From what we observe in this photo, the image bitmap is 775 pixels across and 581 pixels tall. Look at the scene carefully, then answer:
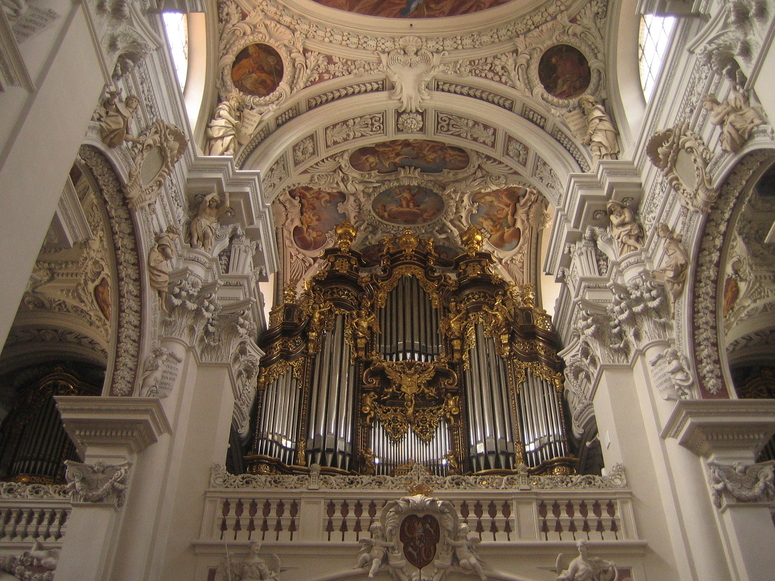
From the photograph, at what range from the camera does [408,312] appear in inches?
549

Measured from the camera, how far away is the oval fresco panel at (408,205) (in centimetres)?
1514

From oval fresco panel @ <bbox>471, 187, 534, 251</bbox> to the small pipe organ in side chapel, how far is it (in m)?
0.72

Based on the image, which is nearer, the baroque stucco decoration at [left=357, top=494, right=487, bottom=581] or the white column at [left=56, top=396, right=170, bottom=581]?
the white column at [left=56, top=396, right=170, bottom=581]

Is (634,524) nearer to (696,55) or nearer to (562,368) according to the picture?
(562,368)

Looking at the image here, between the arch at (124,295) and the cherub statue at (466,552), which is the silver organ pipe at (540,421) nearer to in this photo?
the cherub statue at (466,552)

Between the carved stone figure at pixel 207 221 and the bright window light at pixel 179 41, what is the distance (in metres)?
1.75

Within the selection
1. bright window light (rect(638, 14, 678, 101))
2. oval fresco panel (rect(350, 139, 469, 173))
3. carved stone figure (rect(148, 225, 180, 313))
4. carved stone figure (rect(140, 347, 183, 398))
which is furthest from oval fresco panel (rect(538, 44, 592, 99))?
carved stone figure (rect(140, 347, 183, 398))

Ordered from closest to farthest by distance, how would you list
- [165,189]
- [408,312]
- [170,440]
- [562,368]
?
[170,440] → [165,189] → [562,368] → [408,312]

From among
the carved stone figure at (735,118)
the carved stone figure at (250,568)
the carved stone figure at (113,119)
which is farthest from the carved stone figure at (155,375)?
the carved stone figure at (735,118)

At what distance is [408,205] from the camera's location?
15.4m

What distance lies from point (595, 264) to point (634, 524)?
376 cm

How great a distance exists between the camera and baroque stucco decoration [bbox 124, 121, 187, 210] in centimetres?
880

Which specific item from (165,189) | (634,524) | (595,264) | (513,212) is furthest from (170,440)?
(513,212)

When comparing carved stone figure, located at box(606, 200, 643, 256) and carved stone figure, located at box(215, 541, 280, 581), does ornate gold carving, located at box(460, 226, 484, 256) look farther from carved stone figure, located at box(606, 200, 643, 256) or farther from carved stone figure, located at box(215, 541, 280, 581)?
carved stone figure, located at box(215, 541, 280, 581)
